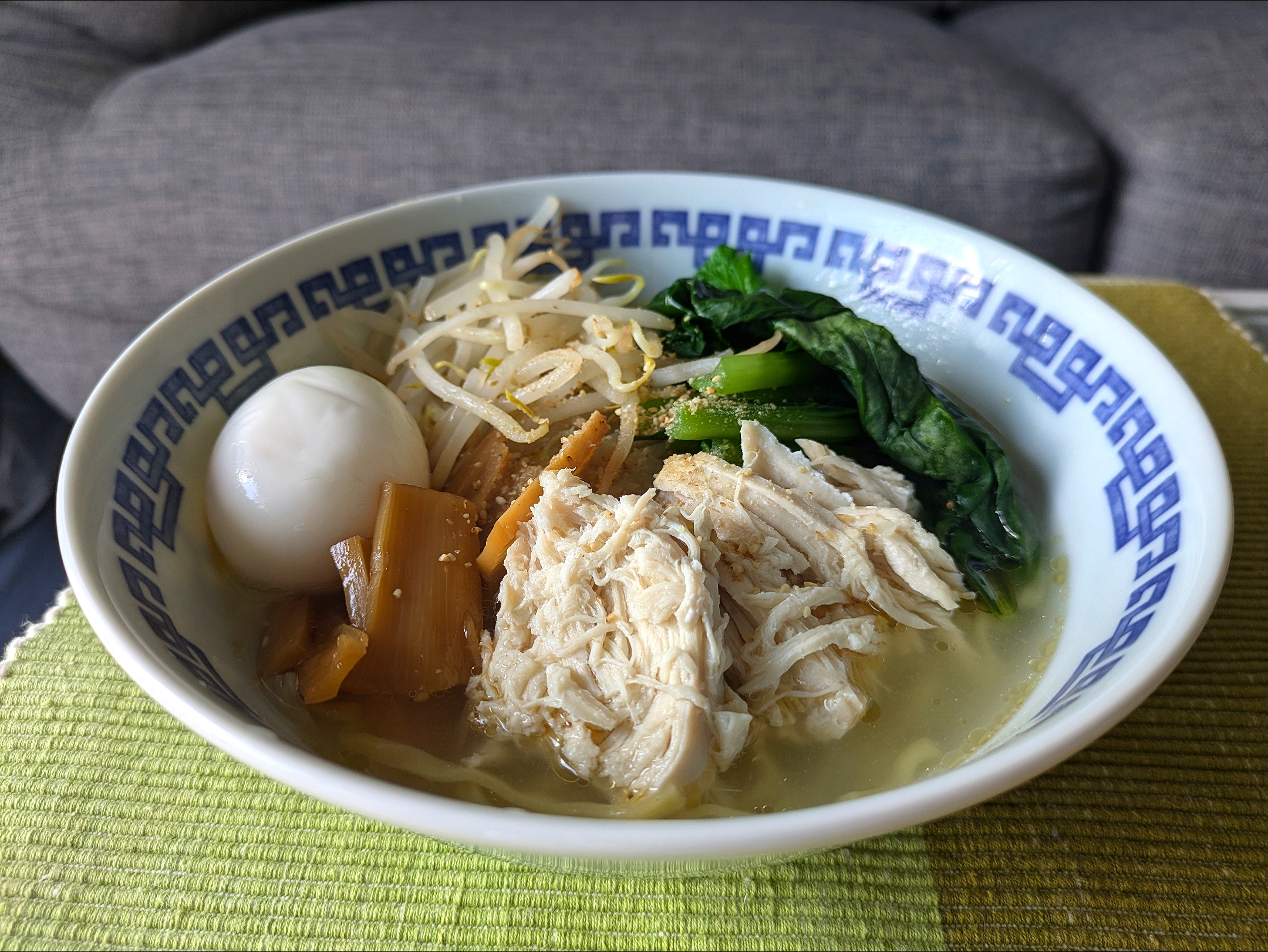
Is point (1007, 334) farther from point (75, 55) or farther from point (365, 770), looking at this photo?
point (75, 55)

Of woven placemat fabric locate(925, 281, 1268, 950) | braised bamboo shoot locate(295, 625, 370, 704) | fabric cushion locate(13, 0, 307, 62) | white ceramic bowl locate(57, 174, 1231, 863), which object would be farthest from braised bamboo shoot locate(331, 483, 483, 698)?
fabric cushion locate(13, 0, 307, 62)

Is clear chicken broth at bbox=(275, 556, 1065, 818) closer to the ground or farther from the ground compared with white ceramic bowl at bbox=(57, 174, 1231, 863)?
closer to the ground

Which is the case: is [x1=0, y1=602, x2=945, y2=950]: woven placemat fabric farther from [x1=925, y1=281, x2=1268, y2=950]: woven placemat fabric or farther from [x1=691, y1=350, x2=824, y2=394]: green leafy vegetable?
[x1=691, y1=350, x2=824, y2=394]: green leafy vegetable

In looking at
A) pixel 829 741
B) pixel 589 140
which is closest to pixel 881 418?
pixel 829 741

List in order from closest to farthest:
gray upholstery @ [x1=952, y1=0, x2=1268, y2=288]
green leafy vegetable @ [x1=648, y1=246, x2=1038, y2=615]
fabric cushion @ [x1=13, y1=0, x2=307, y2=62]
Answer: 1. green leafy vegetable @ [x1=648, y1=246, x2=1038, y2=615]
2. gray upholstery @ [x1=952, y1=0, x2=1268, y2=288]
3. fabric cushion @ [x1=13, y1=0, x2=307, y2=62]

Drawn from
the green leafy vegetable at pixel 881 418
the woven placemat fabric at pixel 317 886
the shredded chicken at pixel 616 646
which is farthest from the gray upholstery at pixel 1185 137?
the woven placemat fabric at pixel 317 886

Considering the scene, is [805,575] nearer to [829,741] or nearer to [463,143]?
[829,741]

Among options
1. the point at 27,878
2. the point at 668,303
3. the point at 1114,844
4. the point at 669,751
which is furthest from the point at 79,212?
the point at 1114,844
